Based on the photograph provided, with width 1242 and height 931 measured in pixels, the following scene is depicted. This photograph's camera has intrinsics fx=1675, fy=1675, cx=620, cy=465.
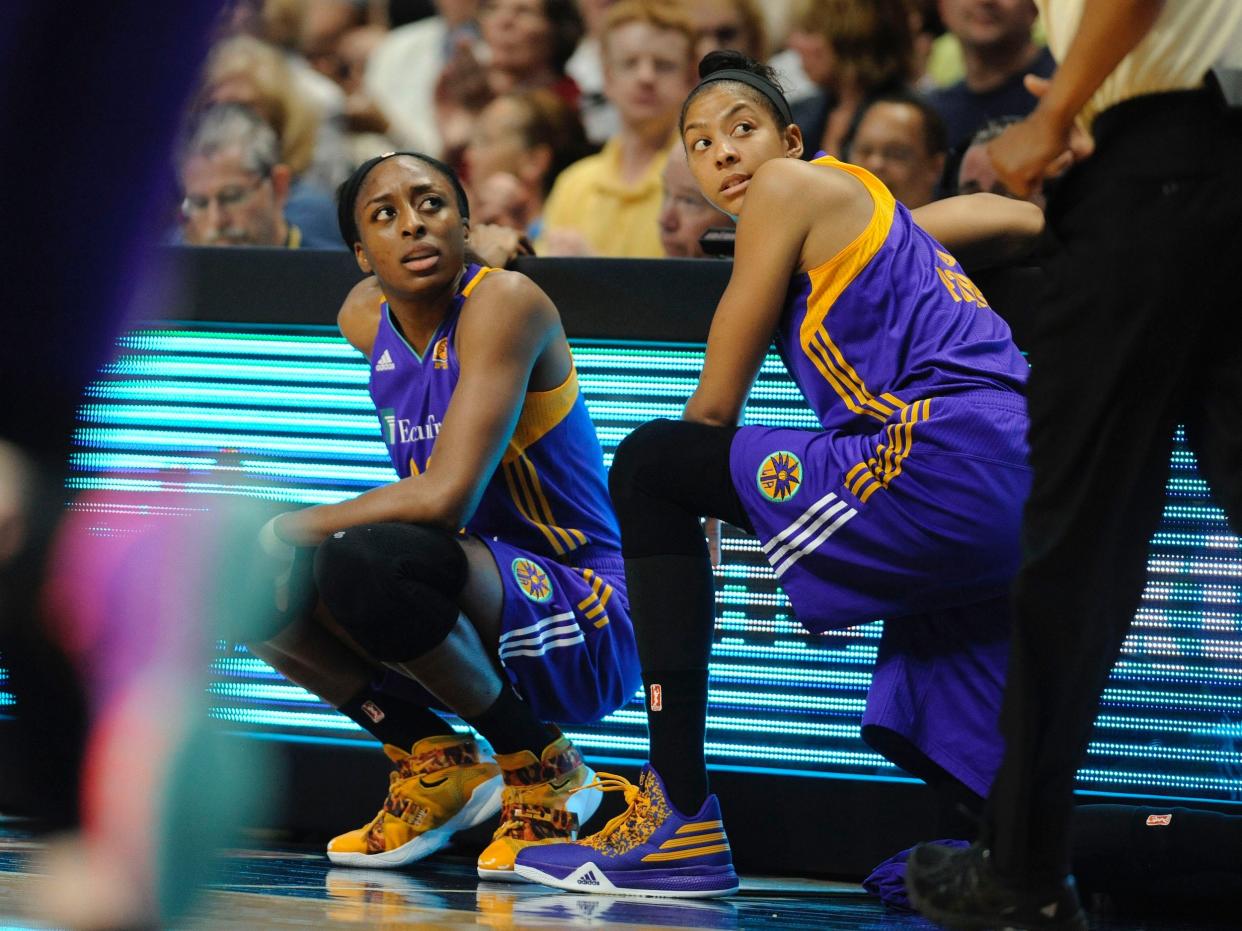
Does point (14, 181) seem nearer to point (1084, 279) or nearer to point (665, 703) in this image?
point (1084, 279)

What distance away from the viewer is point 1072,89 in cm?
181

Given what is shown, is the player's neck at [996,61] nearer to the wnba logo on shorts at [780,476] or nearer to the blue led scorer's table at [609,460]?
the blue led scorer's table at [609,460]

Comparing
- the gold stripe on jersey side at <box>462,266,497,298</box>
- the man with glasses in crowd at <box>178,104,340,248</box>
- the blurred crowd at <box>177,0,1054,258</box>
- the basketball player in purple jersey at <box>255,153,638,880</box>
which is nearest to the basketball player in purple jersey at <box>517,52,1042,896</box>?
the basketball player in purple jersey at <box>255,153,638,880</box>

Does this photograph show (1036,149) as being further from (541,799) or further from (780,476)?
(541,799)

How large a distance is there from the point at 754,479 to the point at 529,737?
72 centimetres

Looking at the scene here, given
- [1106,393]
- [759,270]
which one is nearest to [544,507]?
[759,270]

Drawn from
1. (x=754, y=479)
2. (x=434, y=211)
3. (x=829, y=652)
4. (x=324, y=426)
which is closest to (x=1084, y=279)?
(x=754, y=479)

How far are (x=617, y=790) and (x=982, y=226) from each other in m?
1.28

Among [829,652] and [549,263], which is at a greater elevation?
[549,263]

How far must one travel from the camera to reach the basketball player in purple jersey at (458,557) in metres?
3.02

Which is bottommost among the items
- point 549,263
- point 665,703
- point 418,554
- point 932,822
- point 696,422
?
point 932,822

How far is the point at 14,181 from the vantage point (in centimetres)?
166

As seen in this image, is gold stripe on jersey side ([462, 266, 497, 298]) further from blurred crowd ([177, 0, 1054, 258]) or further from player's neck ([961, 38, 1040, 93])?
player's neck ([961, 38, 1040, 93])

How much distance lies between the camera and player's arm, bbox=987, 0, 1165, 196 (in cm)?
177
